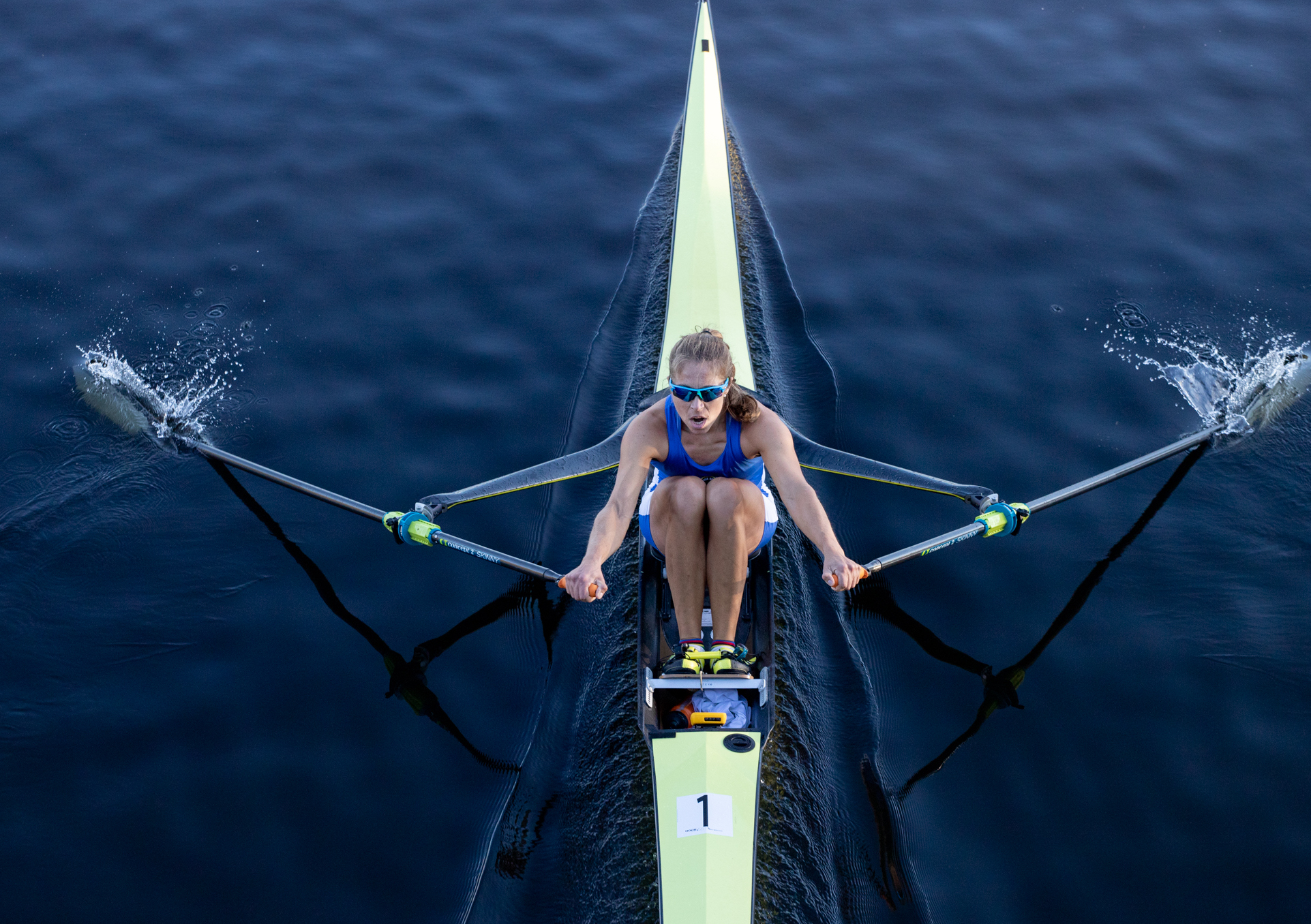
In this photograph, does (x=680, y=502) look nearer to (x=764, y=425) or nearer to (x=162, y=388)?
(x=764, y=425)

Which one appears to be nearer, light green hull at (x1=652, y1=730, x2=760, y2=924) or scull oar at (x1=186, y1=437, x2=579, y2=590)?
light green hull at (x1=652, y1=730, x2=760, y2=924)

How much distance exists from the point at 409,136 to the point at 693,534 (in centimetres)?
704

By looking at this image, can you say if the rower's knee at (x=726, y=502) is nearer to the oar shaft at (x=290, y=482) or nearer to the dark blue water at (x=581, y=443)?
the dark blue water at (x=581, y=443)

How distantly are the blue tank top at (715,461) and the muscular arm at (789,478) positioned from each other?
60mm

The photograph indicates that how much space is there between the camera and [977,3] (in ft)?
40.2

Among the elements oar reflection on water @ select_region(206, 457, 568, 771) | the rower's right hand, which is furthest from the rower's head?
oar reflection on water @ select_region(206, 457, 568, 771)

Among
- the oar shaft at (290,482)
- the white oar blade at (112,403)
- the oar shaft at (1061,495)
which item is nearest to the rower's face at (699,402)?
the oar shaft at (1061,495)

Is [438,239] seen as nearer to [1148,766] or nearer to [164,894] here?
[164,894]

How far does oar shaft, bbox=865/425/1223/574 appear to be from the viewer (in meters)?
5.30

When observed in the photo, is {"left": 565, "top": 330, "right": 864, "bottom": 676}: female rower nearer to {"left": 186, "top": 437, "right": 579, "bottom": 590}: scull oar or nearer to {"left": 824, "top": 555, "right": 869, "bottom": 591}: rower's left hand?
{"left": 824, "top": 555, "right": 869, "bottom": 591}: rower's left hand

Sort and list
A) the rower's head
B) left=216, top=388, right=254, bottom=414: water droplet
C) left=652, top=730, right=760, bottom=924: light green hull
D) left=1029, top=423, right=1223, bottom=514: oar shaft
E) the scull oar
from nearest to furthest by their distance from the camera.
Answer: left=652, top=730, right=760, bottom=924: light green hull → the rower's head → the scull oar → left=1029, top=423, right=1223, bottom=514: oar shaft → left=216, top=388, right=254, bottom=414: water droplet

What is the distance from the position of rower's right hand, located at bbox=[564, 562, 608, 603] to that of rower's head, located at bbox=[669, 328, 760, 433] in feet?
2.58

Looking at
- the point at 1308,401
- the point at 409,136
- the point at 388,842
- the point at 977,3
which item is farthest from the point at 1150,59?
the point at 388,842

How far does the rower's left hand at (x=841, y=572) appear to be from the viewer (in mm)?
4273
